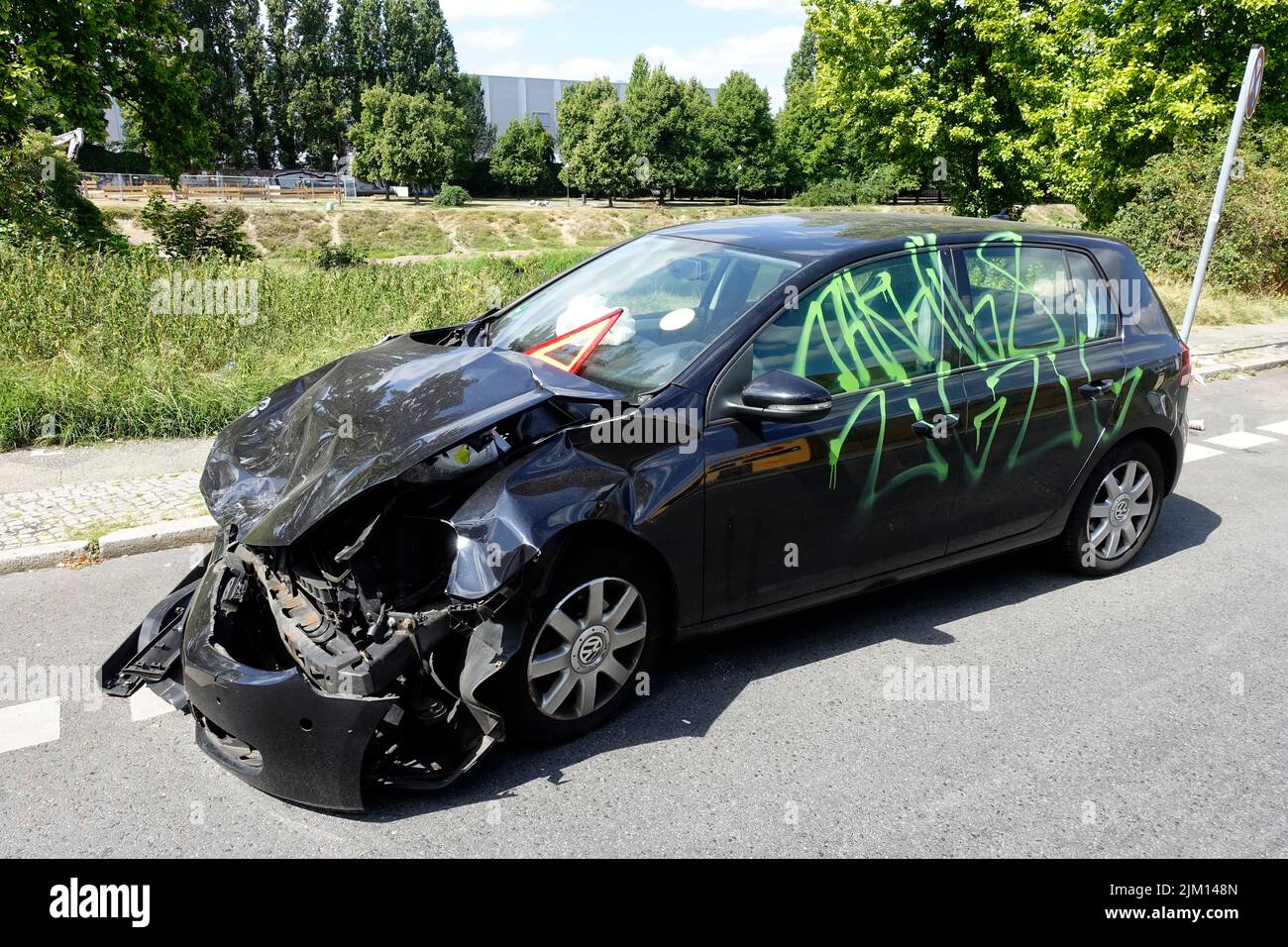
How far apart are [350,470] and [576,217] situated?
55.6m

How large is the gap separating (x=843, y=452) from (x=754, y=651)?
1.03 metres

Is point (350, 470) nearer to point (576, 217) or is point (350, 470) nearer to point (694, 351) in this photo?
point (694, 351)

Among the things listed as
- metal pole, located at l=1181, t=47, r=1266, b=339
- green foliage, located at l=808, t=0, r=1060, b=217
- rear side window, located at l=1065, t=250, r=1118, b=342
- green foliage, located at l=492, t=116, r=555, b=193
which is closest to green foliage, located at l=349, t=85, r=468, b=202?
green foliage, located at l=492, t=116, r=555, b=193

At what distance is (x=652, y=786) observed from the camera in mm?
3273

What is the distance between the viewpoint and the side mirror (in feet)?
11.5

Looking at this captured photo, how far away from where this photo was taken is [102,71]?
1934cm

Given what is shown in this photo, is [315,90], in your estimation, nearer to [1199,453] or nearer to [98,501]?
[98,501]

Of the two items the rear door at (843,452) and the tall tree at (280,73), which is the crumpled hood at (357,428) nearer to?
the rear door at (843,452)

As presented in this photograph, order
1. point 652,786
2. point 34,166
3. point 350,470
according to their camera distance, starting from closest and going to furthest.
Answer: point 350,470
point 652,786
point 34,166

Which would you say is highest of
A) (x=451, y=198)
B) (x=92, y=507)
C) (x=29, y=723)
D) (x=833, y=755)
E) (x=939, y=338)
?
(x=451, y=198)

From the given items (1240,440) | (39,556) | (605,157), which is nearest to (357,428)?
(39,556)

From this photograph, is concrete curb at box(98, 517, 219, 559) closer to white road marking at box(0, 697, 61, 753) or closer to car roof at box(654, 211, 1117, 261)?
white road marking at box(0, 697, 61, 753)
